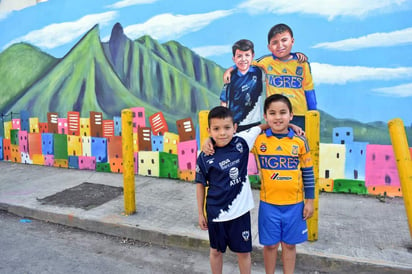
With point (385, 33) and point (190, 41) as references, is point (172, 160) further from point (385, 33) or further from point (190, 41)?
point (385, 33)

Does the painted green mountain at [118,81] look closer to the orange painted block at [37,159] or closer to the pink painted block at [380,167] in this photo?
the pink painted block at [380,167]

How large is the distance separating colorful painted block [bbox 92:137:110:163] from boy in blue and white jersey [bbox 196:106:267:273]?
4539 millimetres

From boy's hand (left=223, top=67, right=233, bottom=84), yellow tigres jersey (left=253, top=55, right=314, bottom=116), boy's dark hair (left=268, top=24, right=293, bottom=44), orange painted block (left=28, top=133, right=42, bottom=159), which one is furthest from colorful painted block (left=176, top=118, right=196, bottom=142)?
orange painted block (left=28, top=133, right=42, bottom=159)

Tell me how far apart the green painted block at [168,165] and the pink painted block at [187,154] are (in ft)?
0.39

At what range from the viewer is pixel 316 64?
5148mm

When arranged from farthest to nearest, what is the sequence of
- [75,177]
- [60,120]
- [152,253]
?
[60,120], [75,177], [152,253]

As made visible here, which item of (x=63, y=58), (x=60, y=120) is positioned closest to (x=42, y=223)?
(x=60, y=120)

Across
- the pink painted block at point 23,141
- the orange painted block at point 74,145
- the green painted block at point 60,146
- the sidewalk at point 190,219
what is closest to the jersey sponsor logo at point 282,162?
the sidewalk at point 190,219

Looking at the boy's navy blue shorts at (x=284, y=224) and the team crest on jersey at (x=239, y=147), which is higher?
the team crest on jersey at (x=239, y=147)

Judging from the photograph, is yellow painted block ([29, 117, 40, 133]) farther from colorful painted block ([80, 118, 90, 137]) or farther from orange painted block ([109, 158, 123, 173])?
orange painted block ([109, 158, 123, 173])

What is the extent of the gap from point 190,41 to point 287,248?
418 centimetres

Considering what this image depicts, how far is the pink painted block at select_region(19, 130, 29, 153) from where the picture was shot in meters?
7.87

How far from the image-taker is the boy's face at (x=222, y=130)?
2.62 meters

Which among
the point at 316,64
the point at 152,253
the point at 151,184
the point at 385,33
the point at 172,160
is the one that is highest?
the point at 385,33
